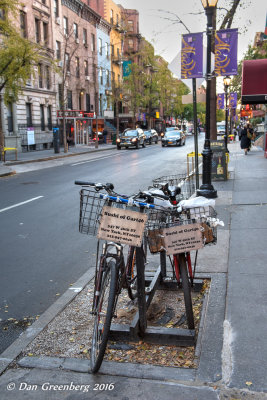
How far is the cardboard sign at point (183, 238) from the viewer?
3.62 metres

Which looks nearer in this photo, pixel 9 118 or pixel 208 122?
pixel 208 122

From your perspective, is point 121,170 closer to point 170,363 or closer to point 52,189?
point 52,189

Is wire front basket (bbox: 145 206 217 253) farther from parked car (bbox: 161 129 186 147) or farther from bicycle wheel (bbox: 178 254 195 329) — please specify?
parked car (bbox: 161 129 186 147)

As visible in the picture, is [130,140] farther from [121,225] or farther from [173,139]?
[121,225]

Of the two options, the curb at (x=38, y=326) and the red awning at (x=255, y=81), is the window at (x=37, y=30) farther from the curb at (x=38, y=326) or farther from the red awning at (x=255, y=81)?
the curb at (x=38, y=326)

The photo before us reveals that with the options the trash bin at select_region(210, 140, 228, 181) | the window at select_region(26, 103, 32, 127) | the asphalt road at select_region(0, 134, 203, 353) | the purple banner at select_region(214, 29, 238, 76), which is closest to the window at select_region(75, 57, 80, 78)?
the window at select_region(26, 103, 32, 127)

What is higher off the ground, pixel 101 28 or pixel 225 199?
pixel 101 28

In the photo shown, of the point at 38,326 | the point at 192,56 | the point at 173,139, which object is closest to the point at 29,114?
the point at 173,139

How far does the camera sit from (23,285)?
5.55m

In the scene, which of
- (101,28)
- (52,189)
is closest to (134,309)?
(52,189)

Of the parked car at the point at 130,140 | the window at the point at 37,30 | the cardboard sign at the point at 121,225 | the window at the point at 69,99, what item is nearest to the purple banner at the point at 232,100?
the parked car at the point at 130,140

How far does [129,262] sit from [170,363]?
1154mm

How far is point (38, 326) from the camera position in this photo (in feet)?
13.9

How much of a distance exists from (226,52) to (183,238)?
33.0 feet
